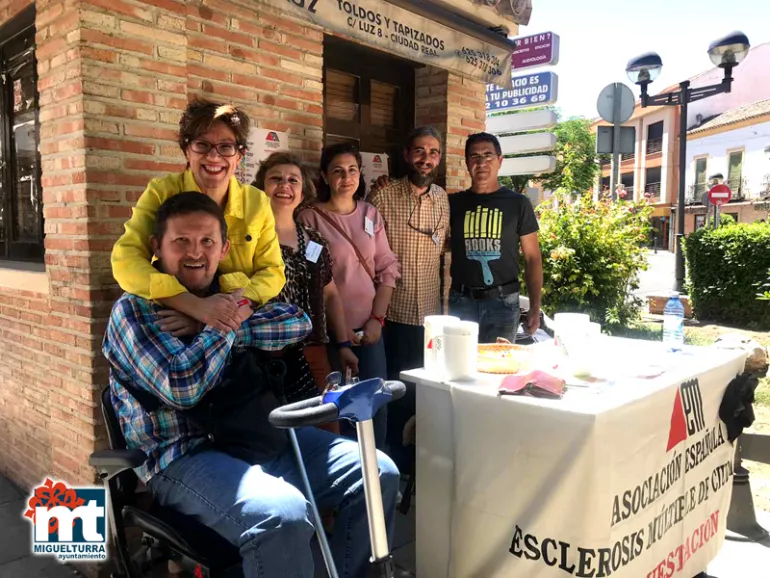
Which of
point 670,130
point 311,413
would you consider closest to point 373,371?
point 311,413

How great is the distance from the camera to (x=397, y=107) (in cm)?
523

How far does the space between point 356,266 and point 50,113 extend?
69.5 inches

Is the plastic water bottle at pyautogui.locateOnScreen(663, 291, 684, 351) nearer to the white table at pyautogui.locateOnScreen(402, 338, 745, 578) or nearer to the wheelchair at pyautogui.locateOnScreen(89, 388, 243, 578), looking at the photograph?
the white table at pyautogui.locateOnScreen(402, 338, 745, 578)

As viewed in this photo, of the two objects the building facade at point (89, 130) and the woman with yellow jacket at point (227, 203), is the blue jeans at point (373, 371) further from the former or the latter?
the building facade at point (89, 130)

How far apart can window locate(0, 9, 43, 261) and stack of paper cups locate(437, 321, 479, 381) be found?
270 cm

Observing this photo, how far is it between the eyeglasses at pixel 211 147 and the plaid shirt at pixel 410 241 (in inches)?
52.1

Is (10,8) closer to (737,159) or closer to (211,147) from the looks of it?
(211,147)

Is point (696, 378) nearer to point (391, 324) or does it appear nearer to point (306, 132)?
point (391, 324)

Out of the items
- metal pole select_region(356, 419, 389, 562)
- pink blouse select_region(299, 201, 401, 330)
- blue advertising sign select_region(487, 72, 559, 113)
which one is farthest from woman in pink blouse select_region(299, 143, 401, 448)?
blue advertising sign select_region(487, 72, 559, 113)

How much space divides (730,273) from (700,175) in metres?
32.3

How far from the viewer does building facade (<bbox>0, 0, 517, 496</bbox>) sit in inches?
115

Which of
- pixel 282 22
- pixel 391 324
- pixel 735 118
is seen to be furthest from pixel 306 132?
pixel 735 118

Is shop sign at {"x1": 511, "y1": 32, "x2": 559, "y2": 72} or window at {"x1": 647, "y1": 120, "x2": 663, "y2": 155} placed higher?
window at {"x1": 647, "y1": 120, "x2": 663, "y2": 155}

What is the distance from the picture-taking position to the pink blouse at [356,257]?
338 cm
